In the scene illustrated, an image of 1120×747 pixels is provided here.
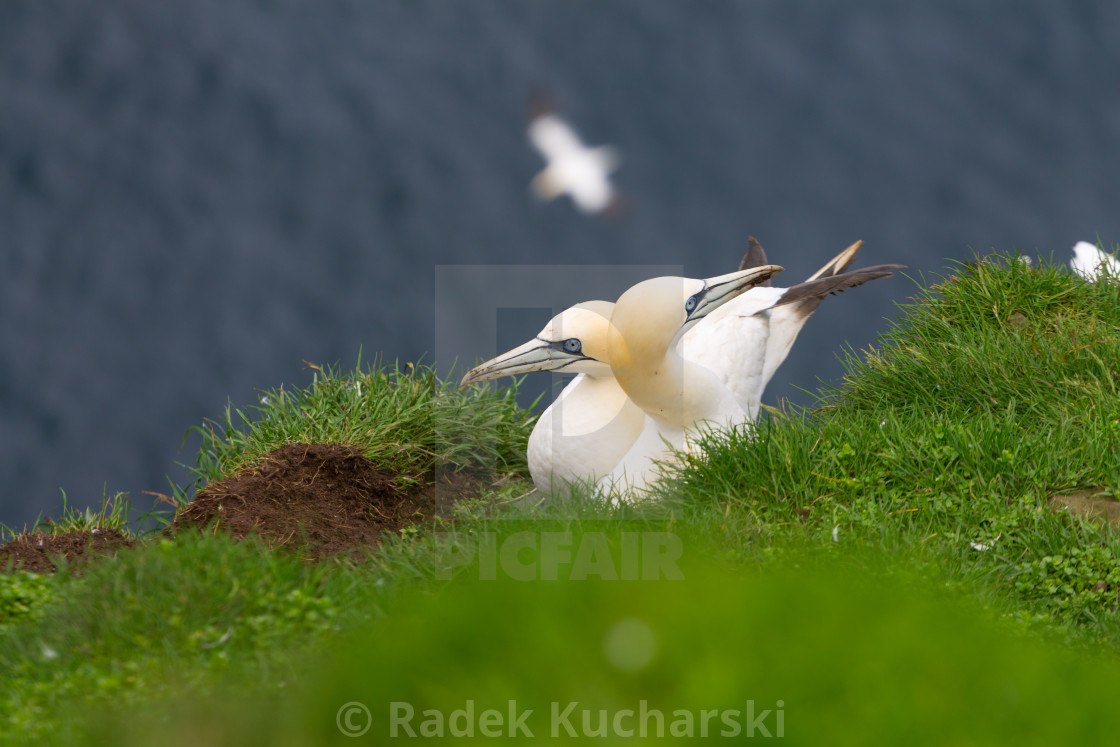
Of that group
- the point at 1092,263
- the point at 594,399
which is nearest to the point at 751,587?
the point at 594,399

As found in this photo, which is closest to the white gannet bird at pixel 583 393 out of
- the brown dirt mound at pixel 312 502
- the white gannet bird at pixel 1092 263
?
the brown dirt mound at pixel 312 502

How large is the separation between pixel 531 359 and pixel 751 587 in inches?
131

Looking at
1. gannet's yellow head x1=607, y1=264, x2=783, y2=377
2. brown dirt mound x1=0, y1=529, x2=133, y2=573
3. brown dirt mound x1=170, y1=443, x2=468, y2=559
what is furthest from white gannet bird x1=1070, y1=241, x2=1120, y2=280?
brown dirt mound x1=0, y1=529, x2=133, y2=573

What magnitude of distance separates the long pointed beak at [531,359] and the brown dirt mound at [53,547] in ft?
6.39

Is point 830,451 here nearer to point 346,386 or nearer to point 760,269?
point 760,269

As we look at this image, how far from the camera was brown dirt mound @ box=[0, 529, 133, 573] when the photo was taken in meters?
4.67

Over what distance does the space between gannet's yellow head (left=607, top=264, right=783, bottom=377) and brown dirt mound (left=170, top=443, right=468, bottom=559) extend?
1.54 meters

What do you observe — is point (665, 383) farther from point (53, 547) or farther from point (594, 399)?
point (53, 547)

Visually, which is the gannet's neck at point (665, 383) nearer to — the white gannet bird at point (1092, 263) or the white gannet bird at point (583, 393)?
the white gannet bird at point (583, 393)

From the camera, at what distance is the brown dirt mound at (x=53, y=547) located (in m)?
4.67

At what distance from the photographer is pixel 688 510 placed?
4.53 metres

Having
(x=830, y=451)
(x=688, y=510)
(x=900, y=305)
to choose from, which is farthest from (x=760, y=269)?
(x=900, y=305)

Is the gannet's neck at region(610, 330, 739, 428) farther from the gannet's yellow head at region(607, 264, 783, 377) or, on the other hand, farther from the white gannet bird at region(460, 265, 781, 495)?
the white gannet bird at region(460, 265, 781, 495)

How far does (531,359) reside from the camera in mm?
5359
